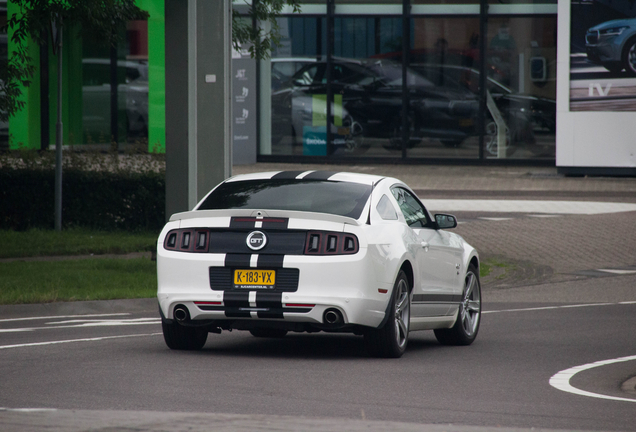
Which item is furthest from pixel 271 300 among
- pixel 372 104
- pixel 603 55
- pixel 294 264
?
pixel 372 104

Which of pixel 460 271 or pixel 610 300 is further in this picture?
pixel 610 300

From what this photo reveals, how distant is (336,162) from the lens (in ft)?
108

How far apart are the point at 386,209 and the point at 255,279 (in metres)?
1.36

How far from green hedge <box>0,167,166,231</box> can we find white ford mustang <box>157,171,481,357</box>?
9812 millimetres

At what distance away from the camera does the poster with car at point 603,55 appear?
→ 94.4 ft

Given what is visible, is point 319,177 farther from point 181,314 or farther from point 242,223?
point 181,314

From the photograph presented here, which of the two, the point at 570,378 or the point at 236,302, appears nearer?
the point at 570,378

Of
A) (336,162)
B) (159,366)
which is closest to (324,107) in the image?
(336,162)

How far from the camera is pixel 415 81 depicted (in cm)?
3253

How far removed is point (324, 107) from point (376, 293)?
24.9 m

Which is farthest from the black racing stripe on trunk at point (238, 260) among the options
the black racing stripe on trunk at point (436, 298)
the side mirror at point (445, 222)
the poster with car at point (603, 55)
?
the poster with car at point (603, 55)

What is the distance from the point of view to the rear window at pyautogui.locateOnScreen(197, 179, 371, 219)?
8.95 meters

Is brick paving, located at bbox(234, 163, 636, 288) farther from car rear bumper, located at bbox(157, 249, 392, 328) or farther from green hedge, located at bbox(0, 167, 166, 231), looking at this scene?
car rear bumper, located at bbox(157, 249, 392, 328)

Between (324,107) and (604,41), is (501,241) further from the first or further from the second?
(324,107)
